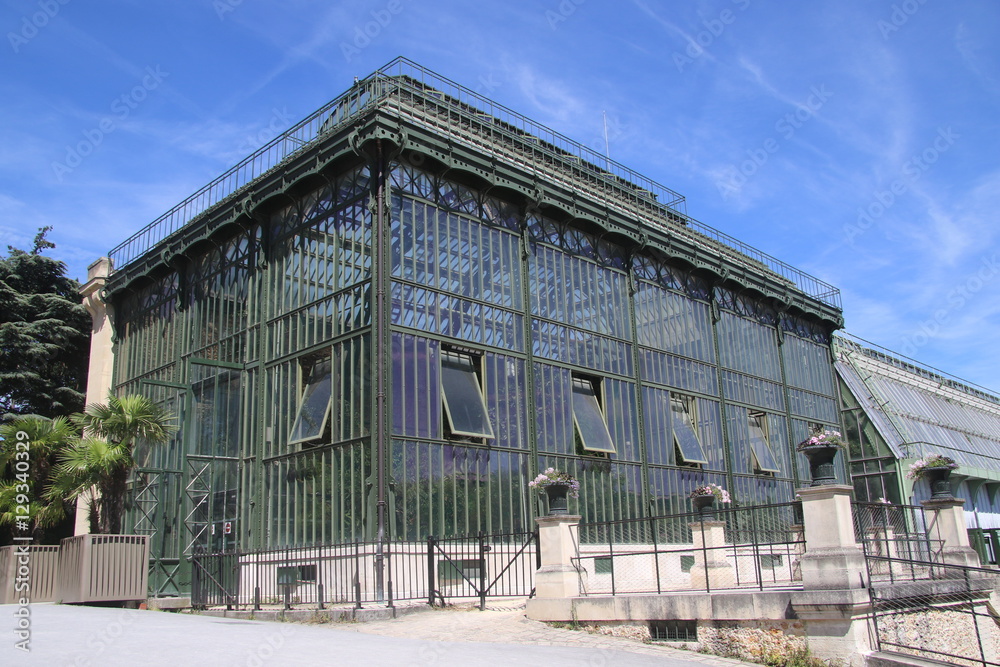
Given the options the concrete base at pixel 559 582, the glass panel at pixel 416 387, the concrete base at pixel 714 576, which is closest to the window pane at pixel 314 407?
the glass panel at pixel 416 387

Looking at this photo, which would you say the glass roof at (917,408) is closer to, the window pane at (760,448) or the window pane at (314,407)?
the window pane at (760,448)

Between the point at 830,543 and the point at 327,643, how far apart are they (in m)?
7.36

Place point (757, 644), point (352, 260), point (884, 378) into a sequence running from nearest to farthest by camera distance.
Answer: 1. point (757, 644)
2. point (352, 260)
3. point (884, 378)

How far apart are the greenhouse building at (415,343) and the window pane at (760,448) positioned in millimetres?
229

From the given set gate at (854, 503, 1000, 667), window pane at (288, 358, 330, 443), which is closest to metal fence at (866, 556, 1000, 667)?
gate at (854, 503, 1000, 667)

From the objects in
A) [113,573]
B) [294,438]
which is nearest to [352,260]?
[294,438]

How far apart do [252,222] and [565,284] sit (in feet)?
33.4

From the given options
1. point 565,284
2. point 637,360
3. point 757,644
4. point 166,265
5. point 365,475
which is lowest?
point 757,644

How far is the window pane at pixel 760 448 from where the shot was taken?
33.3m

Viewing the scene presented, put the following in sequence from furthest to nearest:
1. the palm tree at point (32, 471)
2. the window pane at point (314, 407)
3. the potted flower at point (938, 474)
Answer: the palm tree at point (32, 471), the window pane at point (314, 407), the potted flower at point (938, 474)

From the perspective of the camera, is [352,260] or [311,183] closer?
[352,260]

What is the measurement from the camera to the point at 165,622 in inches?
591

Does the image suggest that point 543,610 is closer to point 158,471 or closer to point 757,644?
point 757,644

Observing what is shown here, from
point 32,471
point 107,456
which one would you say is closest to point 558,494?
point 107,456
